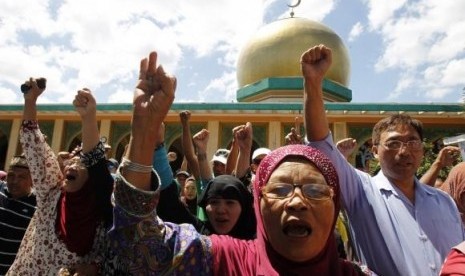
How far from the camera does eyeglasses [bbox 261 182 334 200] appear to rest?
4.52 ft

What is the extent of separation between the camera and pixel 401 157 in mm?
2021

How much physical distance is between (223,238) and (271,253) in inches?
8.3

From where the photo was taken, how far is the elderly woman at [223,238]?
1277 mm

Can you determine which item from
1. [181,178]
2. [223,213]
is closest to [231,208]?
[223,213]

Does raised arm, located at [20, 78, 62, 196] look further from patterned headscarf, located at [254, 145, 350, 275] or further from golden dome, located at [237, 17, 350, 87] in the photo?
golden dome, located at [237, 17, 350, 87]

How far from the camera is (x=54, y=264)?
201cm

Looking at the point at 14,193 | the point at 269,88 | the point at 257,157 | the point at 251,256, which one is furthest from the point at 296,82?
the point at 251,256

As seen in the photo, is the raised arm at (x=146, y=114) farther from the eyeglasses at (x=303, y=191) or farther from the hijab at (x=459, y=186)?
the hijab at (x=459, y=186)

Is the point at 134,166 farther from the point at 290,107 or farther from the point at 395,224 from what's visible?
the point at 290,107

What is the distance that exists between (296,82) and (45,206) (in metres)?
14.3

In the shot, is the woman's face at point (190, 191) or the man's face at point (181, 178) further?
the man's face at point (181, 178)

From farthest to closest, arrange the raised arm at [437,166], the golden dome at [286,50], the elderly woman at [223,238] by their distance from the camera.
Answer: the golden dome at [286,50] < the raised arm at [437,166] < the elderly woman at [223,238]

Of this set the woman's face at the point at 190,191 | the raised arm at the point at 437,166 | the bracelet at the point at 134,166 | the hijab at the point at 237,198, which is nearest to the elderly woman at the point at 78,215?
the hijab at the point at 237,198

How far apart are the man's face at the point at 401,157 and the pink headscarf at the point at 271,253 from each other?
0.72m
